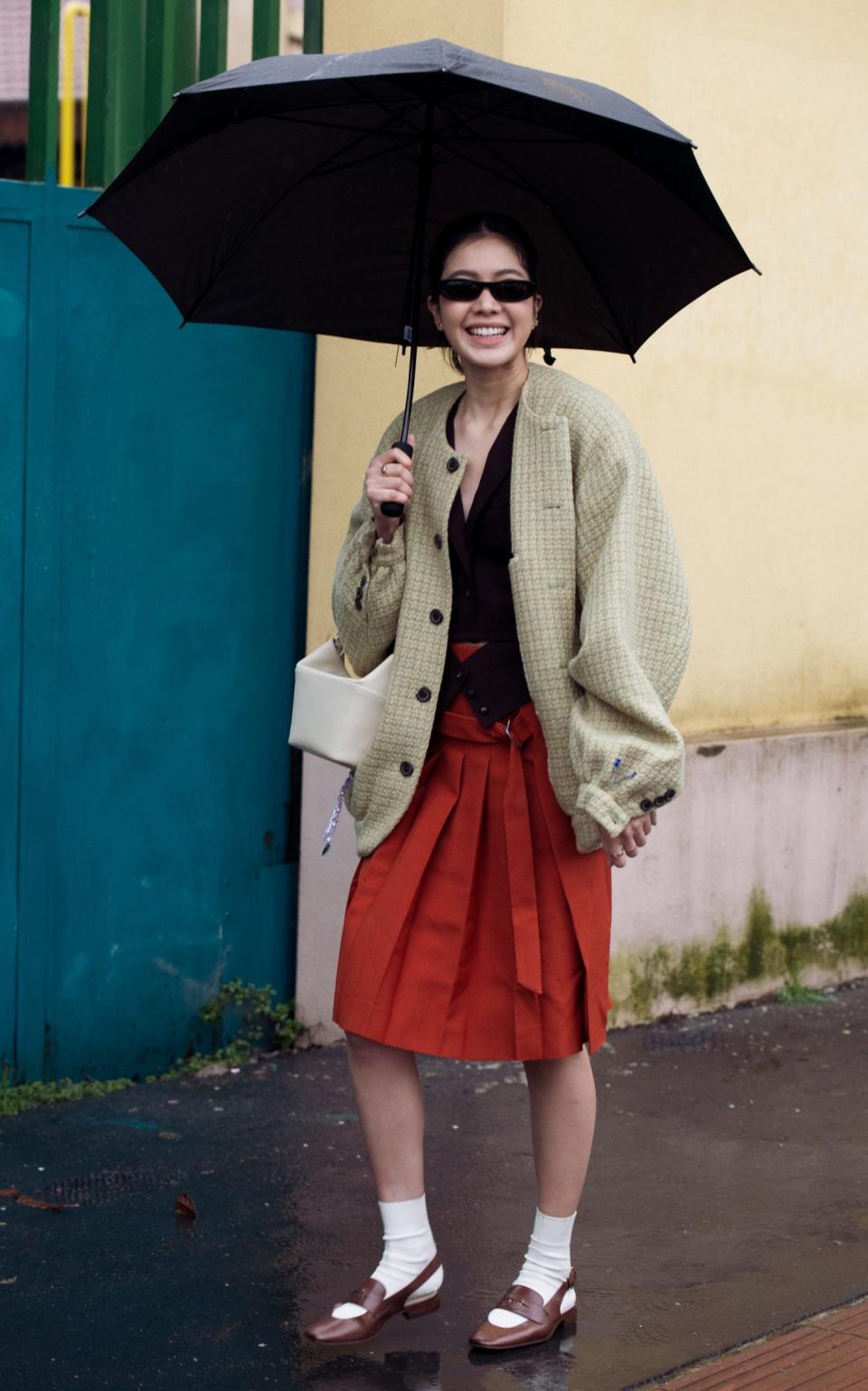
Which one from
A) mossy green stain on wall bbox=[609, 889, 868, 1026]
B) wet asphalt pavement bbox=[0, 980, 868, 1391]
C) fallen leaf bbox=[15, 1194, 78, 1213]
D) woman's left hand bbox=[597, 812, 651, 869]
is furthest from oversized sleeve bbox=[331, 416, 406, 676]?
mossy green stain on wall bbox=[609, 889, 868, 1026]

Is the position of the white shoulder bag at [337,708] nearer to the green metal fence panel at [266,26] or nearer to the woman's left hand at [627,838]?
the woman's left hand at [627,838]

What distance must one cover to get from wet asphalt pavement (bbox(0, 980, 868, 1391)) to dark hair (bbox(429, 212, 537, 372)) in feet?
6.43

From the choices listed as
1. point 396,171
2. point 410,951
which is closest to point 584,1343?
point 410,951

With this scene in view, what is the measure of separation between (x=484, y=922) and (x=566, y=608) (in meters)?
0.60

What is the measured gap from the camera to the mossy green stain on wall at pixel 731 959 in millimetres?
5570

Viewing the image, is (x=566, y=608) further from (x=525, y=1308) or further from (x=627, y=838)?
(x=525, y=1308)

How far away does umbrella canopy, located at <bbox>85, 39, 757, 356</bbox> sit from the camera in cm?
327

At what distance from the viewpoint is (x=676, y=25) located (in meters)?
5.33

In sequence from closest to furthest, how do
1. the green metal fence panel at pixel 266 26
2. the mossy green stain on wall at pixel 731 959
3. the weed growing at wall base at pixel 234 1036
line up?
the weed growing at wall base at pixel 234 1036 → the green metal fence panel at pixel 266 26 → the mossy green stain on wall at pixel 731 959

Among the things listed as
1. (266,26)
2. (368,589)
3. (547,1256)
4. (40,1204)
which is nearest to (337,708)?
(368,589)

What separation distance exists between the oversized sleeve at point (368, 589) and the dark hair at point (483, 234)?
1.07 feet

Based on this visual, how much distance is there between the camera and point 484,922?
→ 3455 millimetres

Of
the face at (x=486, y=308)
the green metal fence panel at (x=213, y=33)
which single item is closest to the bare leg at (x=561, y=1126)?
the face at (x=486, y=308)

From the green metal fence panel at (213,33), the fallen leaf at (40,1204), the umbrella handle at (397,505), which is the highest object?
the green metal fence panel at (213,33)
